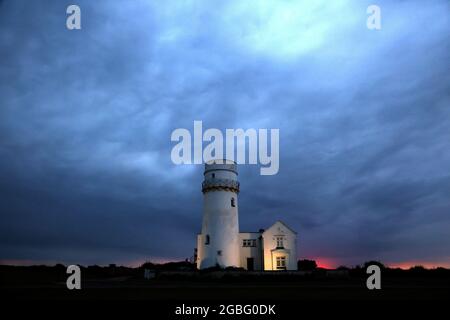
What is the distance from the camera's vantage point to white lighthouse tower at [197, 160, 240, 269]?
39594 mm

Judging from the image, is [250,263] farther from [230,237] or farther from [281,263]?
[230,237]

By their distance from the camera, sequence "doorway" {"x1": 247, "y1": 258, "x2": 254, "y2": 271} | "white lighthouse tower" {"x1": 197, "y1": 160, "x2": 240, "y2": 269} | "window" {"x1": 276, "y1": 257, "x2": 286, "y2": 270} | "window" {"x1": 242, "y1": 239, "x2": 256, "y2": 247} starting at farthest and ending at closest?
"window" {"x1": 242, "y1": 239, "x2": 256, "y2": 247}, "doorway" {"x1": 247, "y1": 258, "x2": 254, "y2": 271}, "window" {"x1": 276, "y1": 257, "x2": 286, "y2": 270}, "white lighthouse tower" {"x1": 197, "y1": 160, "x2": 240, "y2": 269}

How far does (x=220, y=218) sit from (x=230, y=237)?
2.49m

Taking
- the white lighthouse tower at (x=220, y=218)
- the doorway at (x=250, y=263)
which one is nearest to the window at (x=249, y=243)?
the doorway at (x=250, y=263)

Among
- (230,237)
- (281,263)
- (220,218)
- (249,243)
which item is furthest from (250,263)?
(220,218)

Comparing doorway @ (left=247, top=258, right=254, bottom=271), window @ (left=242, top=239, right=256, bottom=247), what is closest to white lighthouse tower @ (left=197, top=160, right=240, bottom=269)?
doorway @ (left=247, top=258, right=254, bottom=271)

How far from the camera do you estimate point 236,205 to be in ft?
136

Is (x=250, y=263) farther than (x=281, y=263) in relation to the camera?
Yes

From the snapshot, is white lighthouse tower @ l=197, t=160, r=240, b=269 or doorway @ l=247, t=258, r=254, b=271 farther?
doorway @ l=247, t=258, r=254, b=271

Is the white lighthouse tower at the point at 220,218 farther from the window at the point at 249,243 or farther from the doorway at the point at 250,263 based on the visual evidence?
the window at the point at 249,243

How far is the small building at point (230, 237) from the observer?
39.7 metres

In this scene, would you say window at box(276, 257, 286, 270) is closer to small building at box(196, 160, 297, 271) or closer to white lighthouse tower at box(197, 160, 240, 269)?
small building at box(196, 160, 297, 271)

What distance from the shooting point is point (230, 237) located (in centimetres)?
3994
